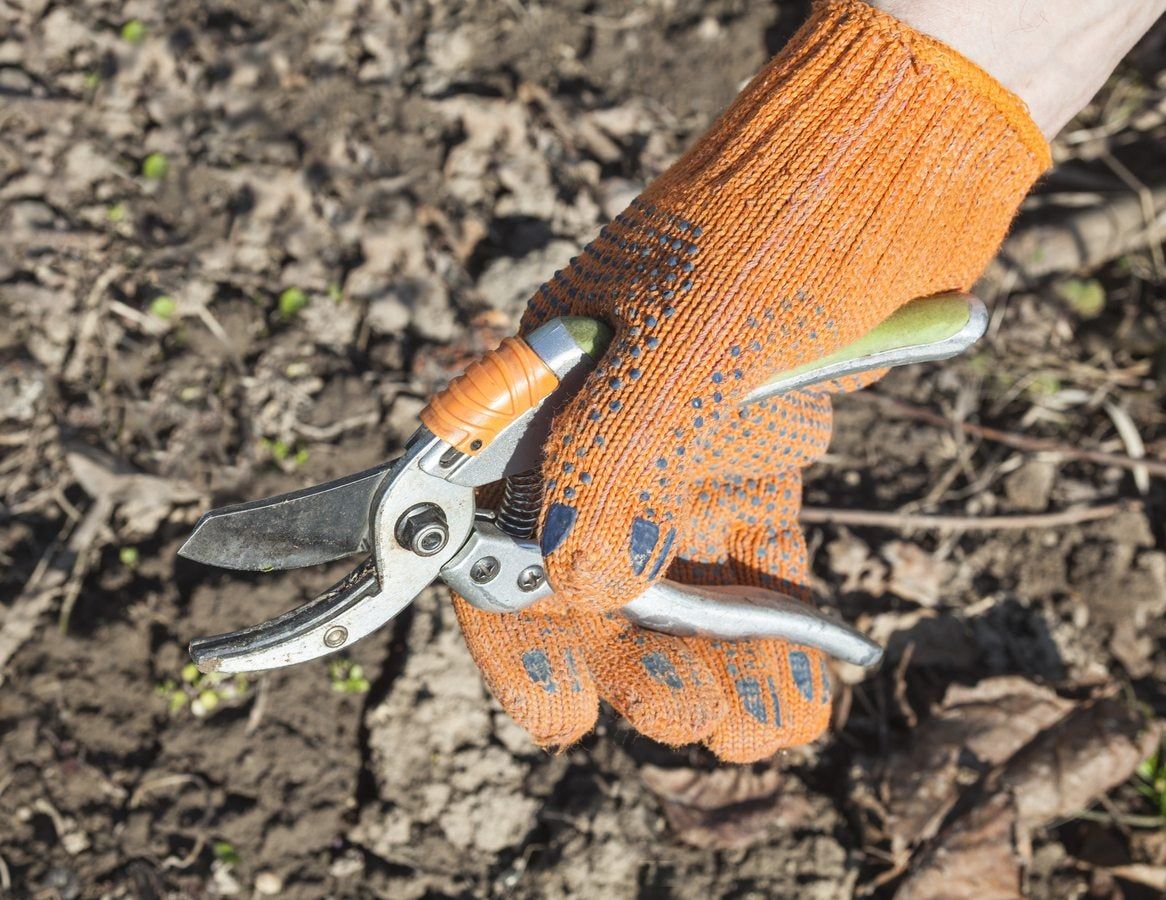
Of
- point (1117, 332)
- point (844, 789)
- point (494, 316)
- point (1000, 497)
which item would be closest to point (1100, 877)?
point (844, 789)

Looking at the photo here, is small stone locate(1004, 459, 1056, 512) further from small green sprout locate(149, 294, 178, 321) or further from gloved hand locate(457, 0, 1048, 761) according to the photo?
small green sprout locate(149, 294, 178, 321)

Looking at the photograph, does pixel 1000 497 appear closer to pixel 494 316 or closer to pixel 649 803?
pixel 649 803

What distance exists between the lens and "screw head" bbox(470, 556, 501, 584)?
1.99 metres

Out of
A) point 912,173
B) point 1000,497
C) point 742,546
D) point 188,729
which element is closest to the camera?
point 912,173

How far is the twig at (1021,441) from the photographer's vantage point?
332 centimetres

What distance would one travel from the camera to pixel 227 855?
2719 millimetres

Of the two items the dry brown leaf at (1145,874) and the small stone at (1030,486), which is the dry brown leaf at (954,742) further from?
the small stone at (1030,486)

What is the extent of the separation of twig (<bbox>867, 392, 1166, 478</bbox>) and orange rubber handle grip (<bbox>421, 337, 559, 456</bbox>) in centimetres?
183

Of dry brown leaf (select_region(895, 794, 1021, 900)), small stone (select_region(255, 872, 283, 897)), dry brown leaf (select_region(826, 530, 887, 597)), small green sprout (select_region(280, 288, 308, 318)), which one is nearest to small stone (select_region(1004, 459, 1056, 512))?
dry brown leaf (select_region(826, 530, 887, 597))

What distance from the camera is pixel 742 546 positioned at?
2402 mm

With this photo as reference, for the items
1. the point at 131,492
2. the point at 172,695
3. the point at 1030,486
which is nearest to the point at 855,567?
the point at 1030,486

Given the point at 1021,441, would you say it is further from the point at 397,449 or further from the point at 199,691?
the point at 199,691

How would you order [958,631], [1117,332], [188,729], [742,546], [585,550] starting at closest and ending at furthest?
[585,550] → [742,546] → [188,729] → [958,631] → [1117,332]

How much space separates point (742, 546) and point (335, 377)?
1456 mm
